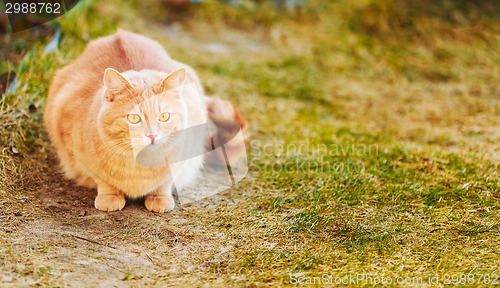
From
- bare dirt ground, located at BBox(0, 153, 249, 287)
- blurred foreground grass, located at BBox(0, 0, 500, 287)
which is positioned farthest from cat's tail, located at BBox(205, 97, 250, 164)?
bare dirt ground, located at BBox(0, 153, 249, 287)

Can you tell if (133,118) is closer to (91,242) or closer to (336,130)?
(91,242)

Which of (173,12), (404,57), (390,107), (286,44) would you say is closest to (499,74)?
(404,57)

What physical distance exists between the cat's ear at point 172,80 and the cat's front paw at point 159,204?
0.58 m

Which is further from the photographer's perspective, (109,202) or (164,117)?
(109,202)

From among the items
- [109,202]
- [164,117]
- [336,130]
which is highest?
[164,117]

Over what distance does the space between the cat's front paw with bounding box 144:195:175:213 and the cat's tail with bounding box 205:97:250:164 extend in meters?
0.64

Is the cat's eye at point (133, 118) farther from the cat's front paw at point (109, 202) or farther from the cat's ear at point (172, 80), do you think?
the cat's front paw at point (109, 202)

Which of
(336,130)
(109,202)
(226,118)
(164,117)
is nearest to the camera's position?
(164,117)

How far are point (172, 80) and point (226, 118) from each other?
2.70ft

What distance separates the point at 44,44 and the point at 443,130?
3.13m

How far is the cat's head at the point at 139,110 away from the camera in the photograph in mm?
1916

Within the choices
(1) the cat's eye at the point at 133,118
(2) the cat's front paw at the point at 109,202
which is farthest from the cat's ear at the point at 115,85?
(2) the cat's front paw at the point at 109,202

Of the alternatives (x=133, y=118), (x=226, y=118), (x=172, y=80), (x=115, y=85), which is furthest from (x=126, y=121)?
(x=226, y=118)

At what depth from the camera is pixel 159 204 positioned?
2.20 meters
